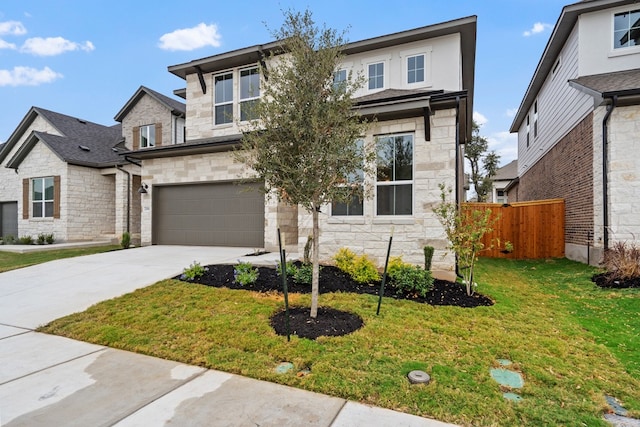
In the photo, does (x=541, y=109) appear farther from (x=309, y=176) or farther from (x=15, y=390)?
(x=15, y=390)

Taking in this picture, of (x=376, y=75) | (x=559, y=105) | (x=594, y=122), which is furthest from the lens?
(x=559, y=105)

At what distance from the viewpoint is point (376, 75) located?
1090cm

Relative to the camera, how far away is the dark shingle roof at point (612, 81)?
8.07 m

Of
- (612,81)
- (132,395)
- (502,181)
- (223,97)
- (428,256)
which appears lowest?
(132,395)

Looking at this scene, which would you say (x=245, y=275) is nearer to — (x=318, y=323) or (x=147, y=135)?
(x=318, y=323)

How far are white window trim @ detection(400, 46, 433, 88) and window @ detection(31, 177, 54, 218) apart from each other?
16.7 meters

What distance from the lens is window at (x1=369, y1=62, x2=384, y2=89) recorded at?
1081cm

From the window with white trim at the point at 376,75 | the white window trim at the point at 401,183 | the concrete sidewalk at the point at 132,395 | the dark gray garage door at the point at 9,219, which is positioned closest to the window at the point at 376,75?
the window with white trim at the point at 376,75

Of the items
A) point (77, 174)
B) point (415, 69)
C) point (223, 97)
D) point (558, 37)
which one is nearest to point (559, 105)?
point (558, 37)

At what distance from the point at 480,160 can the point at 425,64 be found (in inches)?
725

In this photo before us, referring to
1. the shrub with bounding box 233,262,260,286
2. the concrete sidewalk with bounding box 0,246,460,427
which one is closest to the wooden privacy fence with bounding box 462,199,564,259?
the shrub with bounding box 233,262,260,286

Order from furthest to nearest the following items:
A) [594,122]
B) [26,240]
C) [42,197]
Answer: [42,197] → [26,240] → [594,122]

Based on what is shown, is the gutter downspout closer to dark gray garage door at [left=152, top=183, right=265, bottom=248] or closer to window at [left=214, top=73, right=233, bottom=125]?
dark gray garage door at [left=152, top=183, right=265, bottom=248]

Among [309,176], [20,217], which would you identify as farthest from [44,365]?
[20,217]
